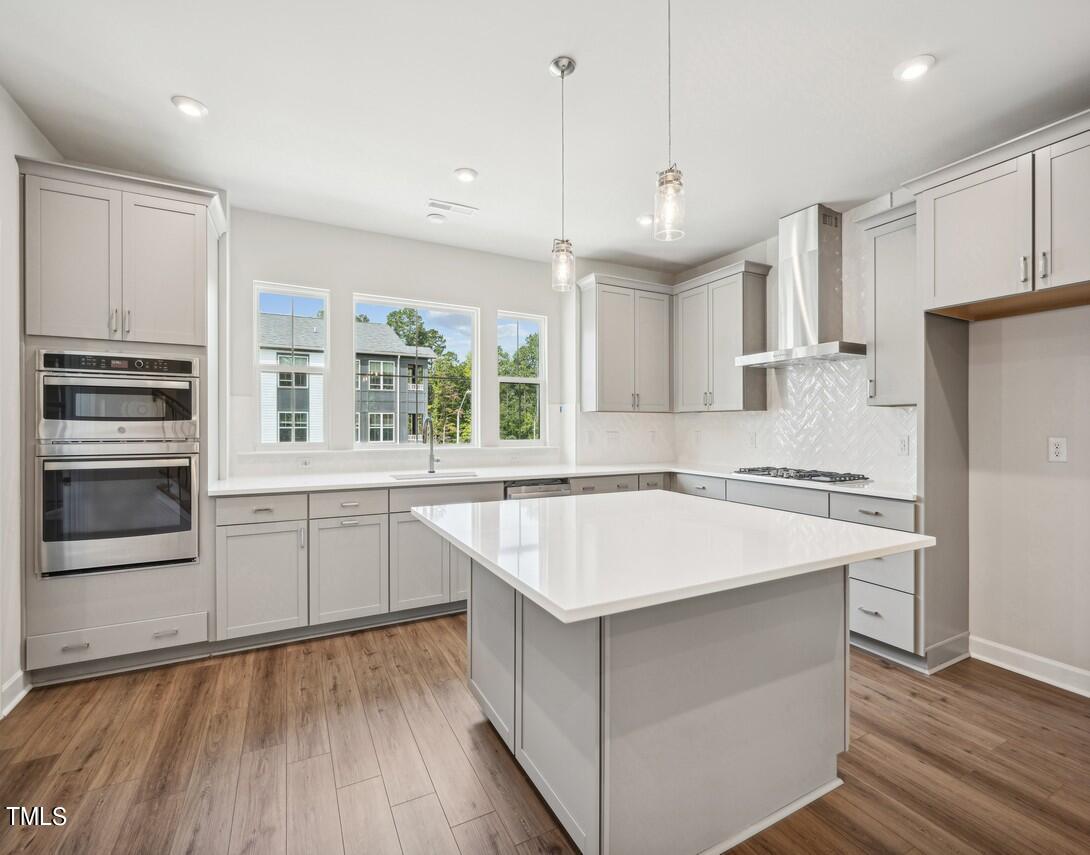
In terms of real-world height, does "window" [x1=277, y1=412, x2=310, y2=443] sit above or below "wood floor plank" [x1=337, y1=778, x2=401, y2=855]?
above

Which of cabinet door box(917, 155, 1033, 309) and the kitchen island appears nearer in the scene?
the kitchen island

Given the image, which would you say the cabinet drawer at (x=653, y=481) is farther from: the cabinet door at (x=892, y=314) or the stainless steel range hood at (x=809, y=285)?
the cabinet door at (x=892, y=314)

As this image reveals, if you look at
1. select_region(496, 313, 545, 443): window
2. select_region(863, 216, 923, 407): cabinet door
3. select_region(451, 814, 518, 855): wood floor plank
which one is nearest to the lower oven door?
select_region(451, 814, 518, 855): wood floor plank

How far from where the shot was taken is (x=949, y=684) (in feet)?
8.20

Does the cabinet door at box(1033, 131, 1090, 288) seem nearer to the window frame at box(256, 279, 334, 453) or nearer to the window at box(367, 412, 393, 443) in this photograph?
the window at box(367, 412, 393, 443)

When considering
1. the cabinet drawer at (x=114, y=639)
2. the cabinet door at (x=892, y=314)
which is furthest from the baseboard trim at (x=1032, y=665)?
the cabinet drawer at (x=114, y=639)

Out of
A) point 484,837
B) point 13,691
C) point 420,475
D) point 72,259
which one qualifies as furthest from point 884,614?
point 72,259

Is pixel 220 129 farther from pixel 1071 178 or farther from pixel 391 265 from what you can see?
pixel 1071 178

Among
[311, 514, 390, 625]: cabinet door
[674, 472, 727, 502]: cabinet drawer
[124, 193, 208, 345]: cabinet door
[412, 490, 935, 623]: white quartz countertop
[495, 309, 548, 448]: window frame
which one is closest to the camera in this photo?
[412, 490, 935, 623]: white quartz countertop

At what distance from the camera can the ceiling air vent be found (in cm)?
332

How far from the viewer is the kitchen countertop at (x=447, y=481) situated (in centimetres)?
282

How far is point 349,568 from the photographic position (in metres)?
3.10

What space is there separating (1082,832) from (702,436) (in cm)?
332

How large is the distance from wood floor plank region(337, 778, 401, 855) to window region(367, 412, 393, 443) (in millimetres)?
2520
